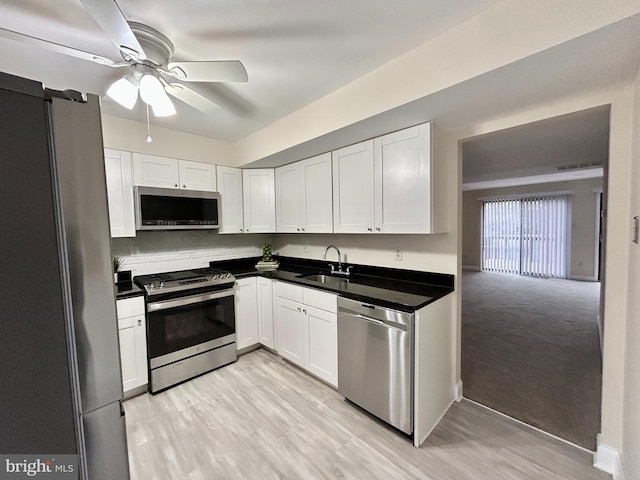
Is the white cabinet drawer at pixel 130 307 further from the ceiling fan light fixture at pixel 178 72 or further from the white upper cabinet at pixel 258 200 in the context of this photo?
the ceiling fan light fixture at pixel 178 72

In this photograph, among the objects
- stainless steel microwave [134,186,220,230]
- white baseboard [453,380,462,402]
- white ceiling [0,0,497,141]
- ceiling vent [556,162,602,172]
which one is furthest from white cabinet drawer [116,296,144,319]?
ceiling vent [556,162,602,172]

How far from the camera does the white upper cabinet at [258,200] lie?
3457 mm

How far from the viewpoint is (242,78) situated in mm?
1517

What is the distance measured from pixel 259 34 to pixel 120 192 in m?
2.01

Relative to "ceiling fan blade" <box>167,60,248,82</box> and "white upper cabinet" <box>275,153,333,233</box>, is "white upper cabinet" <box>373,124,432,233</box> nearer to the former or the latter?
"white upper cabinet" <box>275,153,333,233</box>

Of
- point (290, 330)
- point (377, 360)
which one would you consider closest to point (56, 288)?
point (377, 360)

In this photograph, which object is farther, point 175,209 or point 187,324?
point 175,209

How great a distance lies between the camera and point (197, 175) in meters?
3.07

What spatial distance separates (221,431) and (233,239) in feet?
7.44

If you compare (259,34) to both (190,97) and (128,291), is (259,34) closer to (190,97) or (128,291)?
(190,97)

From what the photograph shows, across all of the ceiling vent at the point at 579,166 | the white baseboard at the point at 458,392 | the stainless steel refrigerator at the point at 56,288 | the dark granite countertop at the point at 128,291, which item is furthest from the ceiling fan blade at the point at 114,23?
the ceiling vent at the point at 579,166

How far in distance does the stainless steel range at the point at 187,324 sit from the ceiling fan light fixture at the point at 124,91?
1545 mm

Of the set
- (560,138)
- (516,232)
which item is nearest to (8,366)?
(560,138)

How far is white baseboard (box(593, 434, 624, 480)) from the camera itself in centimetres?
158
